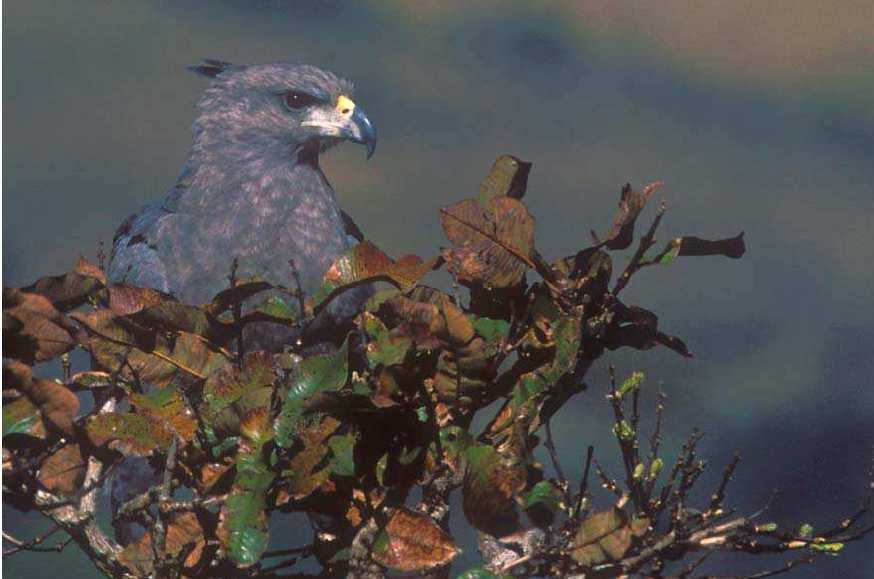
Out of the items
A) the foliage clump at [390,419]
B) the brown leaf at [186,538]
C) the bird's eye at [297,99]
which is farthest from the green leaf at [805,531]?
the bird's eye at [297,99]

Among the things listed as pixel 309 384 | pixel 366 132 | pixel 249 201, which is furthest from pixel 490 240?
pixel 366 132

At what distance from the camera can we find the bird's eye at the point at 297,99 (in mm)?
6730

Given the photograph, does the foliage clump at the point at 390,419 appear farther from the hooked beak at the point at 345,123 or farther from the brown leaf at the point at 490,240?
the hooked beak at the point at 345,123

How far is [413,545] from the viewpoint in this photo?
2525 mm

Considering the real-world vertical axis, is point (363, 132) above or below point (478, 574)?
above

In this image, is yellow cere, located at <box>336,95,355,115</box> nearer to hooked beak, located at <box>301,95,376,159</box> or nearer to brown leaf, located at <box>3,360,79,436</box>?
hooked beak, located at <box>301,95,376,159</box>

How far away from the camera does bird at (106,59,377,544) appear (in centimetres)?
536

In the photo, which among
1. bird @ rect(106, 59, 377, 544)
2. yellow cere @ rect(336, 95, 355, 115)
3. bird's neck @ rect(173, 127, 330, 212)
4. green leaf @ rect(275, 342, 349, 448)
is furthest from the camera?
yellow cere @ rect(336, 95, 355, 115)

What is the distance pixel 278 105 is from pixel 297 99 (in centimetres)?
12

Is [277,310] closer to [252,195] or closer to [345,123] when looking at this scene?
[252,195]

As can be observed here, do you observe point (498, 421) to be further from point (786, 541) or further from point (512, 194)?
point (786, 541)

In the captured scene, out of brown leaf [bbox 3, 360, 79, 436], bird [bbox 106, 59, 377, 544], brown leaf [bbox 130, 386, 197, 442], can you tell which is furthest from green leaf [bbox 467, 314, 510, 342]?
bird [bbox 106, 59, 377, 544]

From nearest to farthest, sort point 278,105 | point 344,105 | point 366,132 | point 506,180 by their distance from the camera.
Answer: point 506,180
point 366,132
point 344,105
point 278,105

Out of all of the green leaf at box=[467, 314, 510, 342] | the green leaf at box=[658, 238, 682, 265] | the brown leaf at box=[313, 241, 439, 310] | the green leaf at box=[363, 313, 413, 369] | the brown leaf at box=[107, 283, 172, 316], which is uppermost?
the green leaf at box=[658, 238, 682, 265]
